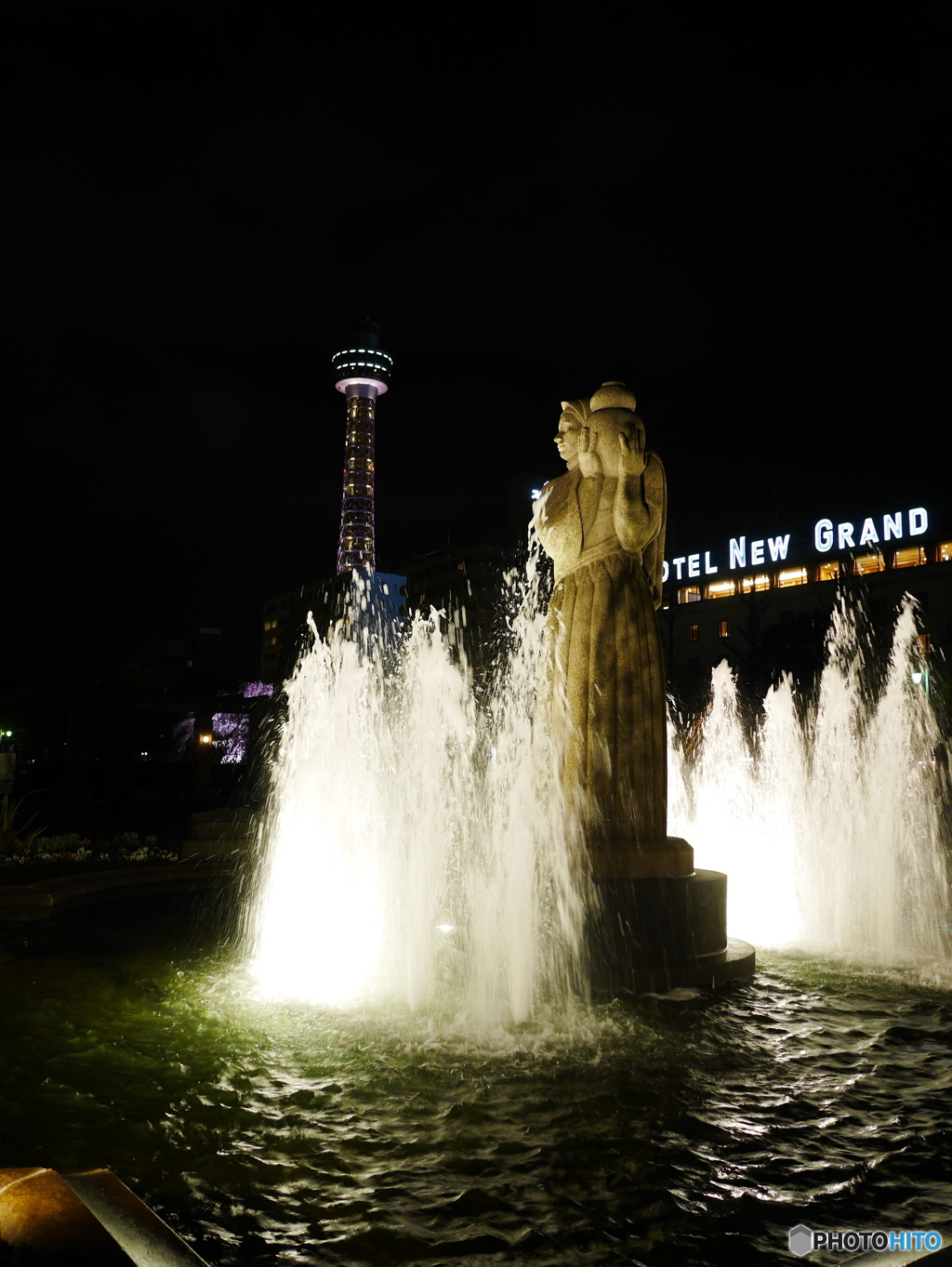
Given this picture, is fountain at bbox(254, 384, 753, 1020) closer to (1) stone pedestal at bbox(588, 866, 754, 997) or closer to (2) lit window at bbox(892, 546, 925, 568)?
(1) stone pedestal at bbox(588, 866, 754, 997)

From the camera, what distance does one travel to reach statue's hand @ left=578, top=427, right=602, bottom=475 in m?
7.29

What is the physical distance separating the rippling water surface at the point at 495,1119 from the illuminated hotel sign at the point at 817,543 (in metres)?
45.3

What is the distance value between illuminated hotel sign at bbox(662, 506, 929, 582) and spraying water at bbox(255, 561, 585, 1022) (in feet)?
133

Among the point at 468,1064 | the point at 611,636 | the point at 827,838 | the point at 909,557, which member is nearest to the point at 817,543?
the point at 909,557

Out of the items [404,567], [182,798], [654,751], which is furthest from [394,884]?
[404,567]

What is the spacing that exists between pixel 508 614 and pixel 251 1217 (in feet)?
130

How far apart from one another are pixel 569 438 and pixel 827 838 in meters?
7.19

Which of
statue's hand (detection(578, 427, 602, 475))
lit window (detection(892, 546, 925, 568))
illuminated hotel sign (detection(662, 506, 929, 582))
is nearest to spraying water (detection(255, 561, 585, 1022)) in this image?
statue's hand (detection(578, 427, 602, 475))

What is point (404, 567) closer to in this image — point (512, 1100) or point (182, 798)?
point (182, 798)

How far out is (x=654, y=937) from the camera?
6098 mm

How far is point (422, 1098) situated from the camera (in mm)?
4312

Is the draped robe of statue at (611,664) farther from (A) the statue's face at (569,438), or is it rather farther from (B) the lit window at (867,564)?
(B) the lit window at (867,564)

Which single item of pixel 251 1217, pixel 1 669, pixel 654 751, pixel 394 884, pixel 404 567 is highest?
pixel 404 567

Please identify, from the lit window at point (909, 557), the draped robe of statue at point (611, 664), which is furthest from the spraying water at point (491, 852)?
the lit window at point (909, 557)
